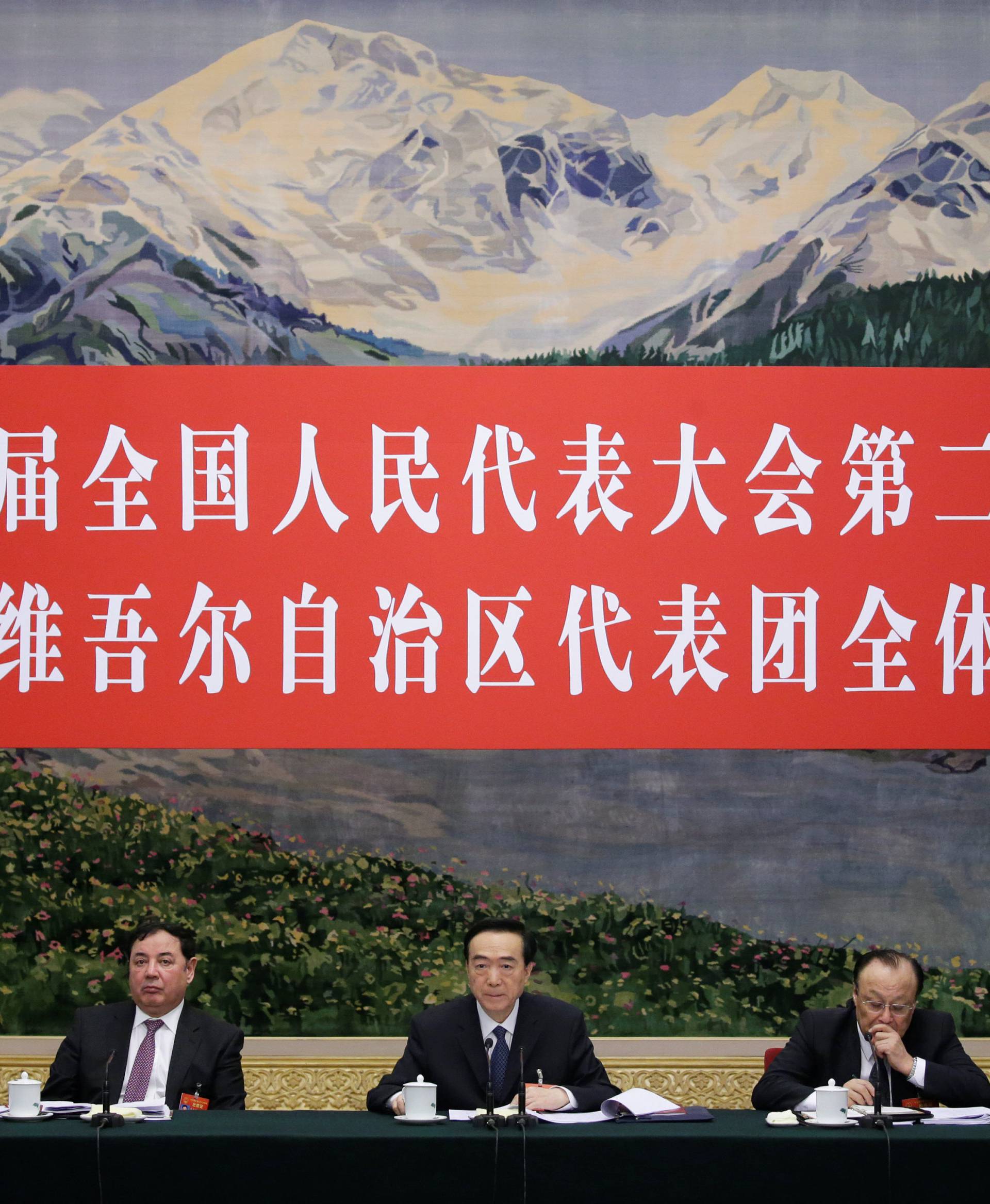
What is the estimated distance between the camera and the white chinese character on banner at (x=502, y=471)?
419 cm

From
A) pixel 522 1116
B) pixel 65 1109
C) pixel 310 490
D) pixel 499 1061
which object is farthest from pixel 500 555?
pixel 65 1109

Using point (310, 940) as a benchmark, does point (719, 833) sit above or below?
above

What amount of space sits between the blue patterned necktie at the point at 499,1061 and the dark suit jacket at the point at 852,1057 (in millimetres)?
562

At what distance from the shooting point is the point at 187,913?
4.08 meters

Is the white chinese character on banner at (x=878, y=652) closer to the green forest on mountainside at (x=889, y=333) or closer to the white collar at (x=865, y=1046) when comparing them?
the green forest on mountainside at (x=889, y=333)

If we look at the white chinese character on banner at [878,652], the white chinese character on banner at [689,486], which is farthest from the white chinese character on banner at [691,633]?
the white chinese character on banner at [878,652]

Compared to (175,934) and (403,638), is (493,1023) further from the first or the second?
(403,638)

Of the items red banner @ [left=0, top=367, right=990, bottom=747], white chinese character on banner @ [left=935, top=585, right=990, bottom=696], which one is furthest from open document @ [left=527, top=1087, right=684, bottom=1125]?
white chinese character on banner @ [left=935, top=585, right=990, bottom=696]

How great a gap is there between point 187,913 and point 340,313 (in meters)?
1.84

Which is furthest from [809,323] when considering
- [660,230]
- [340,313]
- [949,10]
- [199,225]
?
[199,225]

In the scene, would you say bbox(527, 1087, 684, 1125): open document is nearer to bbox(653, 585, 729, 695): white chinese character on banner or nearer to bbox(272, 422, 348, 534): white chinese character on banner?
bbox(653, 585, 729, 695): white chinese character on banner

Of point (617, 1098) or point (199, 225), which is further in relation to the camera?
point (199, 225)

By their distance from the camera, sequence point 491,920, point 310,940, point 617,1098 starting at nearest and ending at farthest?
1. point 617,1098
2. point 491,920
3. point 310,940

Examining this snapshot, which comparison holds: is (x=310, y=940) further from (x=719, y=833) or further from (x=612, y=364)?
(x=612, y=364)
